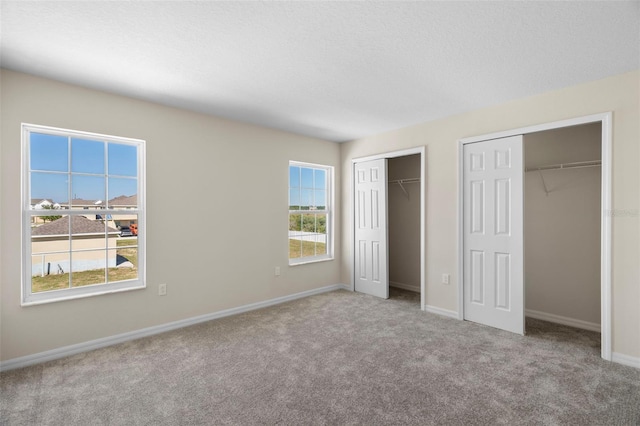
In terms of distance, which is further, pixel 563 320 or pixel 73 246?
pixel 563 320

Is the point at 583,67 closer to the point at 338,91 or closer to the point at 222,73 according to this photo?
the point at 338,91

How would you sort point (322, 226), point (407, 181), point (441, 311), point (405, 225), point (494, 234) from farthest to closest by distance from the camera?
point (405, 225), point (322, 226), point (407, 181), point (441, 311), point (494, 234)

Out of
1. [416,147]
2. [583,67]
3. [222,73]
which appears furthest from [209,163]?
[583,67]

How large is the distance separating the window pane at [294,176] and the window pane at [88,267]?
250 cm

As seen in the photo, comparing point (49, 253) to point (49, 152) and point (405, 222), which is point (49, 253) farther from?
point (405, 222)

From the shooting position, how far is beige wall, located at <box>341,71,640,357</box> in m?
2.64

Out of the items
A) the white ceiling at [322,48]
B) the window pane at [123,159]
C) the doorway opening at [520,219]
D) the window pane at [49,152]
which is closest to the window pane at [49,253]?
the window pane at [49,152]

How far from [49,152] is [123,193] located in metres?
0.68

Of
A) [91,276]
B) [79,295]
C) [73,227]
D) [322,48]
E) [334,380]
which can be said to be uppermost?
[322,48]

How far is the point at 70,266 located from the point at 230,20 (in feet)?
8.72

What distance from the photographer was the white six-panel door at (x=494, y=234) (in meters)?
3.34

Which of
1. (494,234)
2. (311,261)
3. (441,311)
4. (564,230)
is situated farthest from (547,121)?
(311,261)

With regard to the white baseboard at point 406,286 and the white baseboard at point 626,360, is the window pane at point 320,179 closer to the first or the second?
the white baseboard at point 406,286

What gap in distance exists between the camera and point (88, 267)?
307 cm
